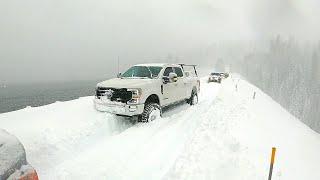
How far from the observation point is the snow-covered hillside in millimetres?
6156

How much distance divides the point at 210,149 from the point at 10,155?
5.17m

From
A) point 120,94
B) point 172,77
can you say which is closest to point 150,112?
point 120,94

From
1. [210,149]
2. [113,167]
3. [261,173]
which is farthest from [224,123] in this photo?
[113,167]

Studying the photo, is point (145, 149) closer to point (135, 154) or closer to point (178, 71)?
point (135, 154)

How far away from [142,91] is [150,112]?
0.89 metres

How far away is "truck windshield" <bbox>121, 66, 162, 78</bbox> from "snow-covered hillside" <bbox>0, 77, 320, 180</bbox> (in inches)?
76.1

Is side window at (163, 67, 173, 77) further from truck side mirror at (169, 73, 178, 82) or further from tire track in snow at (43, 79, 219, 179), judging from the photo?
tire track in snow at (43, 79, 219, 179)

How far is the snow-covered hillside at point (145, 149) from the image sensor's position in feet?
20.2

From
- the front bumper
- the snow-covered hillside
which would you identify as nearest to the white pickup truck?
the front bumper

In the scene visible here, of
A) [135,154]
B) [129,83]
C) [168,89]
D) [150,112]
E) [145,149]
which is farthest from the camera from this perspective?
[168,89]

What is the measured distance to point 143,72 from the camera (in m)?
11.3

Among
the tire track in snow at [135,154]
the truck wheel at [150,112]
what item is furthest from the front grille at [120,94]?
the tire track in snow at [135,154]

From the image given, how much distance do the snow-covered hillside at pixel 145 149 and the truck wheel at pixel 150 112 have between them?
0.22 meters

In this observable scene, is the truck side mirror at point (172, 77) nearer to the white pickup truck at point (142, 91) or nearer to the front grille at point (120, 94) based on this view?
the white pickup truck at point (142, 91)
